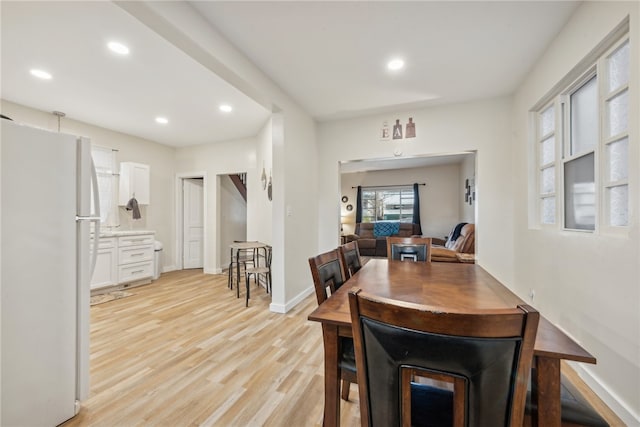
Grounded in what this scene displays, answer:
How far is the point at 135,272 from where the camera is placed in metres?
4.14

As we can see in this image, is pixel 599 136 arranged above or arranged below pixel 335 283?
above

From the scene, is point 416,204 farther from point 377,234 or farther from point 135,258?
point 135,258

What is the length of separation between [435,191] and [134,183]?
7.33m

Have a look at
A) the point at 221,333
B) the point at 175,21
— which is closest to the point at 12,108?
the point at 175,21

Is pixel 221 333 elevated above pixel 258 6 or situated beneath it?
situated beneath

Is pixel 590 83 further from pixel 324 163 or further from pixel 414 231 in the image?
pixel 414 231

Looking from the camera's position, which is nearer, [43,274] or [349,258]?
[43,274]

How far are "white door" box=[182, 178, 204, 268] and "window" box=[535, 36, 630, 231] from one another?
584 centimetres

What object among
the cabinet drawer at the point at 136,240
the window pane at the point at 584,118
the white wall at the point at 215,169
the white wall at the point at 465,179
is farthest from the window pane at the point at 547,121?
the cabinet drawer at the point at 136,240

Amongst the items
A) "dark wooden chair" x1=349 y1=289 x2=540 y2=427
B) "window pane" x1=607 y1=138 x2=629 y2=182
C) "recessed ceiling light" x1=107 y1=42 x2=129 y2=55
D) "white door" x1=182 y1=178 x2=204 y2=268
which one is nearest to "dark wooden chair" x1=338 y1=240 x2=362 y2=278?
"dark wooden chair" x1=349 y1=289 x2=540 y2=427

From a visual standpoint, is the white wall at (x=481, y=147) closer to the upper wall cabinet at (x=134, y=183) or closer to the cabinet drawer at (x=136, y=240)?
the cabinet drawer at (x=136, y=240)

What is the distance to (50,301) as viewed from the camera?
1.35 metres

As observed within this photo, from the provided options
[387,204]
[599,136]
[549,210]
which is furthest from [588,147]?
[387,204]

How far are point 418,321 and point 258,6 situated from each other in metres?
2.17
